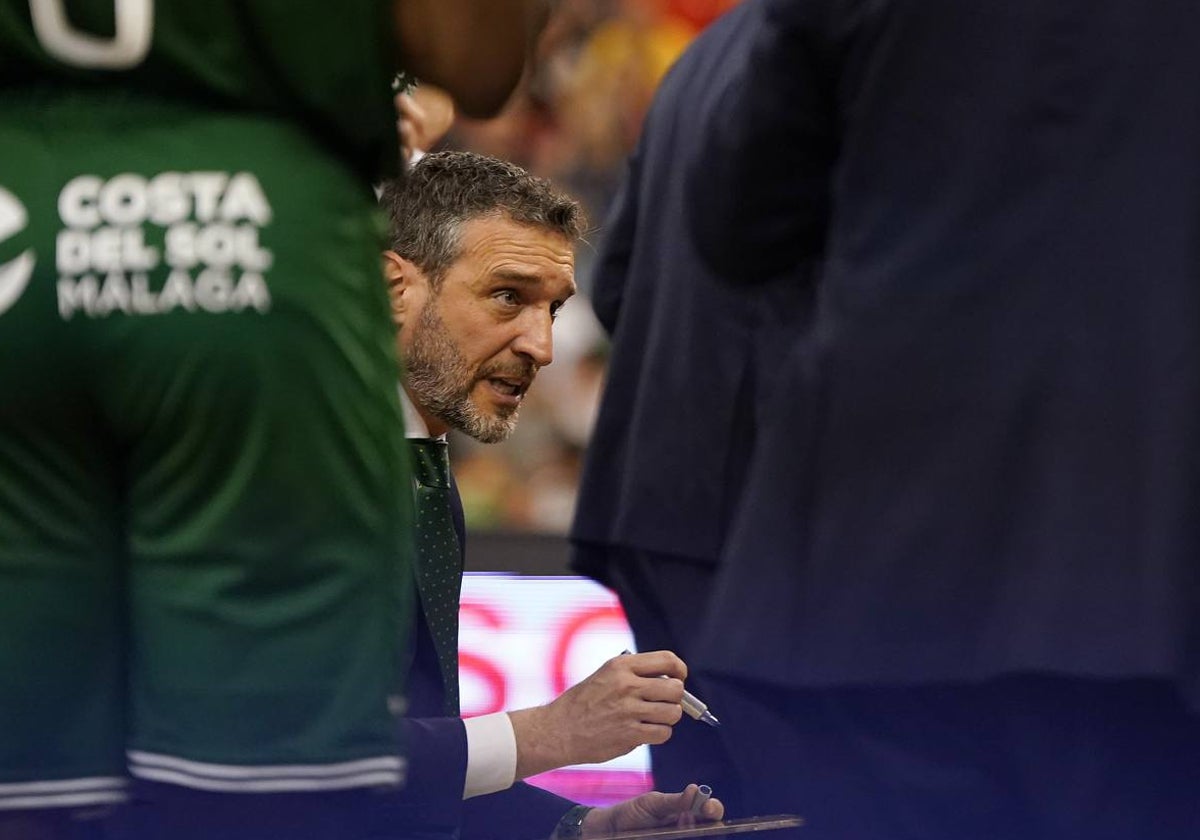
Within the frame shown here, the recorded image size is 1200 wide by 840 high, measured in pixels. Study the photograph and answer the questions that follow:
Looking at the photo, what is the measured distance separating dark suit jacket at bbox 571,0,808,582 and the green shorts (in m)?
0.57

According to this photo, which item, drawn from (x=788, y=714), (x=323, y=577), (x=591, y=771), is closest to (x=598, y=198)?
(x=591, y=771)

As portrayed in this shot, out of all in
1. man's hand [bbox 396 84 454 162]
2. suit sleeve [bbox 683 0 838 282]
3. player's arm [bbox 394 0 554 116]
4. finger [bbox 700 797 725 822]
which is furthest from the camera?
man's hand [bbox 396 84 454 162]

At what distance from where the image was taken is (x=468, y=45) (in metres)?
1.30

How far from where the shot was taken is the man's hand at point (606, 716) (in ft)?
5.82

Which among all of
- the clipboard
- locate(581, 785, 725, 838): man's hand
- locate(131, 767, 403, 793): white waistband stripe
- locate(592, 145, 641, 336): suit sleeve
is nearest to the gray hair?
locate(592, 145, 641, 336): suit sleeve

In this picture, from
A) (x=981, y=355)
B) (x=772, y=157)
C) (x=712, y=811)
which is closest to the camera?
(x=981, y=355)

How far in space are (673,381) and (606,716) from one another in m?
0.35

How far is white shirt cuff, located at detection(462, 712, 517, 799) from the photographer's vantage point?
1815 mm

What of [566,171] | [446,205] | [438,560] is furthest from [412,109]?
[566,171]

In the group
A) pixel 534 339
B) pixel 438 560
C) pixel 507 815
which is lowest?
pixel 507 815

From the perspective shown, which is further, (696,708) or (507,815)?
(507,815)

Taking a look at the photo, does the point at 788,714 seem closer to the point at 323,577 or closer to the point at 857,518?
the point at 857,518

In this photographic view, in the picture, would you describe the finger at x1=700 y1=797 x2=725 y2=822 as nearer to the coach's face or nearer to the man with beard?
the man with beard

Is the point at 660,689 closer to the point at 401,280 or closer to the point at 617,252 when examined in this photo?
the point at 617,252
